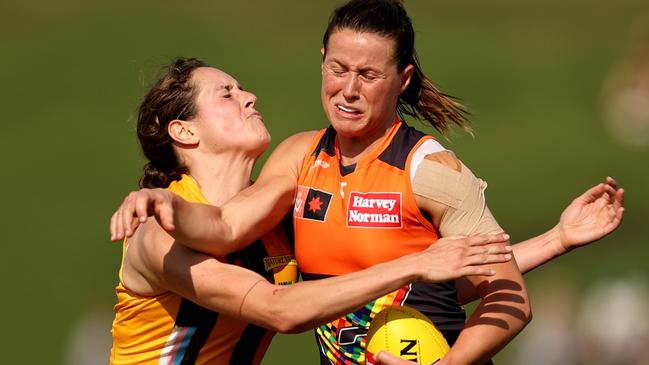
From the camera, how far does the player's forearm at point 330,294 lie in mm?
4859

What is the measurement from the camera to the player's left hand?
5816mm

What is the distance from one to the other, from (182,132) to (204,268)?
83cm

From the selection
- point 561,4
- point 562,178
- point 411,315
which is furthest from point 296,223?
point 561,4

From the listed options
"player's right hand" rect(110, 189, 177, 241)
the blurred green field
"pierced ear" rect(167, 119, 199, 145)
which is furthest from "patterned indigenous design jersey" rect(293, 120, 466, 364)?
the blurred green field

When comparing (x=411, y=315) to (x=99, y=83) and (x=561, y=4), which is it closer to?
(x=99, y=83)

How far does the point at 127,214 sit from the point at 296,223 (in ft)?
3.57

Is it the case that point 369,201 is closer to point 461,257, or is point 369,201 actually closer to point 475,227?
point 475,227

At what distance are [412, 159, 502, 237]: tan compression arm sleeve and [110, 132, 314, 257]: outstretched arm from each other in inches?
26.0

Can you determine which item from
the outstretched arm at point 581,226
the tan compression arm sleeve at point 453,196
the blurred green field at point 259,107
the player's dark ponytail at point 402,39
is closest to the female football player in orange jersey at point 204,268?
the tan compression arm sleeve at point 453,196

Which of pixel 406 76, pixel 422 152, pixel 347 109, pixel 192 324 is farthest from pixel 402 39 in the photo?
pixel 192 324

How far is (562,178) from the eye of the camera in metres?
14.6

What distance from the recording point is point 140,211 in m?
4.64

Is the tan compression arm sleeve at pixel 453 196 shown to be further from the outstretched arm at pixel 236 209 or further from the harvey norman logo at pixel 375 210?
the outstretched arm at pixel 236 209

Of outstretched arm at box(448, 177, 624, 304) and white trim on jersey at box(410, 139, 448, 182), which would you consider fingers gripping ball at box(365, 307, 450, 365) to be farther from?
outstretched arm at box(448, 177, 624, 304)
